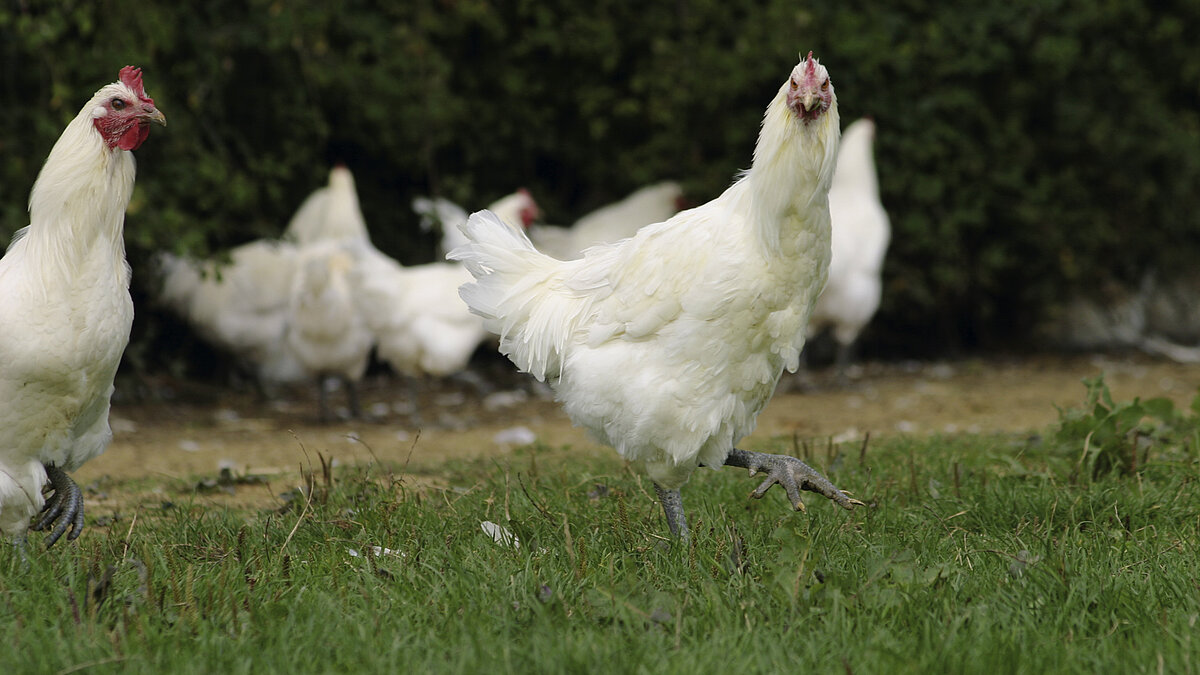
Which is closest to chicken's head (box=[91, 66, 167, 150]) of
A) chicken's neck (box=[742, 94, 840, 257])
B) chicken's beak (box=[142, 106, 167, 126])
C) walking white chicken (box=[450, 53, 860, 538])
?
chicken's beak (box=[142, 106, 167, 126])

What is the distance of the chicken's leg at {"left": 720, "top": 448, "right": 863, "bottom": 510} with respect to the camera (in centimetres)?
372

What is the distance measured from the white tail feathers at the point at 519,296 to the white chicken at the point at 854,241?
4942mm

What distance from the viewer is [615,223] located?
961cm

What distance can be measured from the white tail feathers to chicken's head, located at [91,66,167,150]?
116 centimetres

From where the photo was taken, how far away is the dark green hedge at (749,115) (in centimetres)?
963

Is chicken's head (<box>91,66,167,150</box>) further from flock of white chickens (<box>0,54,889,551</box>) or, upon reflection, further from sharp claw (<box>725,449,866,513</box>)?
sharp claw (<box>725,449,866,513</box>)

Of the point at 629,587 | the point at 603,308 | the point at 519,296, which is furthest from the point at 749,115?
the point at 629,587

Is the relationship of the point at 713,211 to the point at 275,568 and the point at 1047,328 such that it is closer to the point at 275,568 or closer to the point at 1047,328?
the point at 275,568

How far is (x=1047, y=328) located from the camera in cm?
1212

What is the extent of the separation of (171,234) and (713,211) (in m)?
4.89

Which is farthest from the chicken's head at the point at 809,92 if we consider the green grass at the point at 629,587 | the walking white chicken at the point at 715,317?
the green grass at the point at 629,587

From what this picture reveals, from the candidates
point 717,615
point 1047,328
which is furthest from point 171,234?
point 1047,328

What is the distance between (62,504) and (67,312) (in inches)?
29.3

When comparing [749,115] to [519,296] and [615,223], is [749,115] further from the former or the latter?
[519,296]
